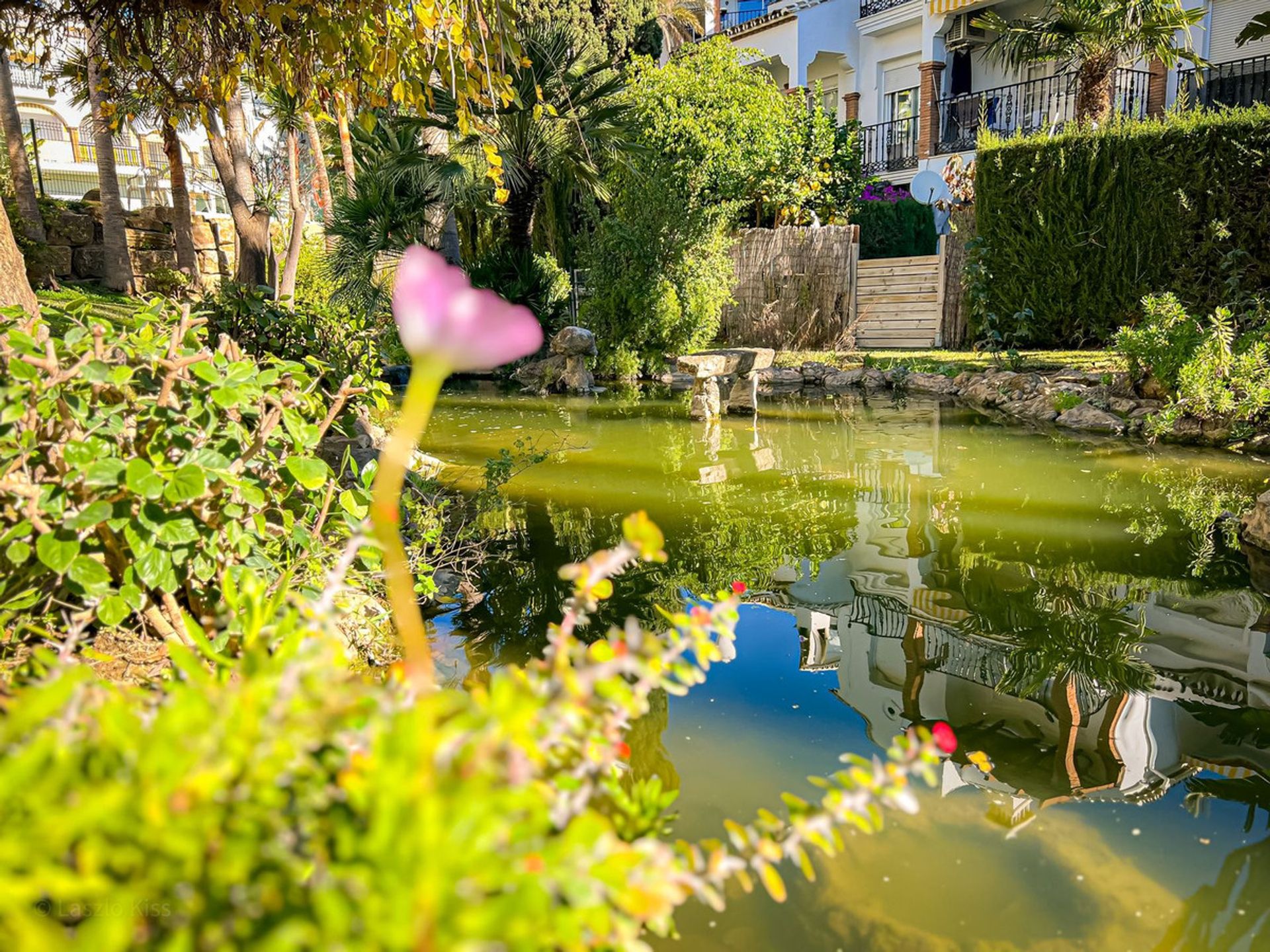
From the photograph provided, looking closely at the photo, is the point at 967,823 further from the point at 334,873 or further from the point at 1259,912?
the point at 334,873

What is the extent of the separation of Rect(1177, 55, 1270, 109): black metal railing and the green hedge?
6115 mm

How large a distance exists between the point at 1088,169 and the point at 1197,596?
10.4 m

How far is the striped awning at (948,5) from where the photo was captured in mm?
20547

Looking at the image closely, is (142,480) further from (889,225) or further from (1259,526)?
(889,225)

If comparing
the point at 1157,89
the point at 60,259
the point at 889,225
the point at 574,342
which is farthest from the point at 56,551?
the point at 1157,89

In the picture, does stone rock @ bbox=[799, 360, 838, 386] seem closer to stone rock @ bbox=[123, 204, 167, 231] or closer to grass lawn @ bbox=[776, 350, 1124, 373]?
grass lawn @ bbox=[776, 350, 1124, 373]

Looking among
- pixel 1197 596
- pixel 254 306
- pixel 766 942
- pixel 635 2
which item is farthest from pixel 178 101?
pixel 635 2

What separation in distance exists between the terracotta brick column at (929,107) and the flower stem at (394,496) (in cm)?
2319

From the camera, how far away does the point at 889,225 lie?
20.2 metres

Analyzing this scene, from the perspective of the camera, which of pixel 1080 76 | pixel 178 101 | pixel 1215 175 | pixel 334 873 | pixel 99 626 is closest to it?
→ pixel 334 873

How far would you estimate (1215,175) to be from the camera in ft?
38.1

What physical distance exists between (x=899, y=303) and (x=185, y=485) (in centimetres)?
1452

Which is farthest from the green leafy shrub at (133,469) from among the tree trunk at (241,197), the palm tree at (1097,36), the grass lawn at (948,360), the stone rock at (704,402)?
the palm tree at (1097,36)

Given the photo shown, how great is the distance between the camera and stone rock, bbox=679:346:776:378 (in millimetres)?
10508
